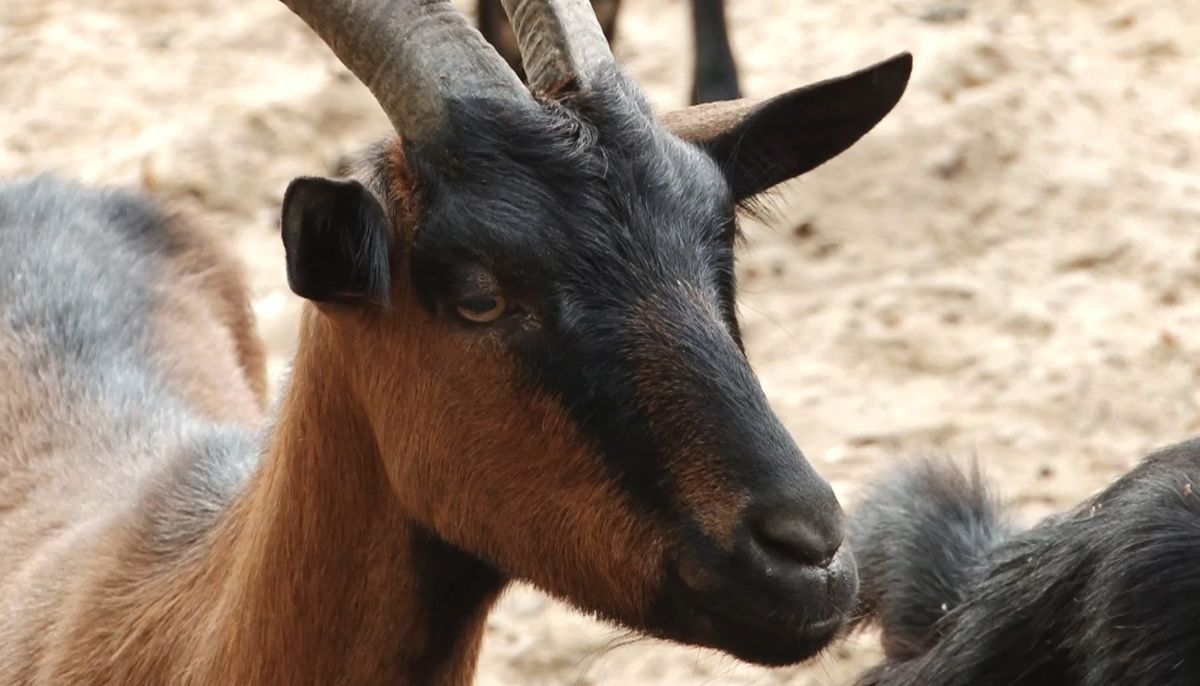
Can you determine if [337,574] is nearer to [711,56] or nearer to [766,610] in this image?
[766,610]

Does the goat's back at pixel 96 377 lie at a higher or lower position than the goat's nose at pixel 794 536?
lower

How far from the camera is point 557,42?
3.62m

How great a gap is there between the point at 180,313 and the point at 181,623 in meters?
1.69

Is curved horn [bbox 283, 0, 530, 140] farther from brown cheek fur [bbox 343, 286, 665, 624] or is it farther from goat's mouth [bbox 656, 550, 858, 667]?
goat's mouth [bbox 656, 550, 858, 667]

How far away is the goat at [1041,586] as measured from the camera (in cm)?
348

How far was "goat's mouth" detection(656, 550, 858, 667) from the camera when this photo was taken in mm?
3150

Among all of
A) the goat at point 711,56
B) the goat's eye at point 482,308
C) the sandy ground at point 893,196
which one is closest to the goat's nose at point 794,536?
the goat's eye at point 482,308

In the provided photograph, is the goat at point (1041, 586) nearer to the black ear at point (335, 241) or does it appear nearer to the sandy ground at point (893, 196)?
the sandy ground at point (893, 196)

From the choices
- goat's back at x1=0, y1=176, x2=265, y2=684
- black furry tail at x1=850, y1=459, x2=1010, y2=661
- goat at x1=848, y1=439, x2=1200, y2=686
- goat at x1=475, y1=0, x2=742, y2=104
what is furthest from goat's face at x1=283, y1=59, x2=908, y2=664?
goat at x1=475, y1=0, x2=742, y2=104

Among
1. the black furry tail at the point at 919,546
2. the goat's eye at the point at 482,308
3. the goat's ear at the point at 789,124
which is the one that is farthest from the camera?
the black furry tail at the point at 919,546

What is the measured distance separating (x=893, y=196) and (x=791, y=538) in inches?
209

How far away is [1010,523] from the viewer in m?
4.66

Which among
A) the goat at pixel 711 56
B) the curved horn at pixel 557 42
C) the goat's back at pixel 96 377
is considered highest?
the curved horn at pixel 557 42

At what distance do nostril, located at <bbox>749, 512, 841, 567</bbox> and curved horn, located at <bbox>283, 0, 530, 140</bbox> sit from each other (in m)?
0.94
